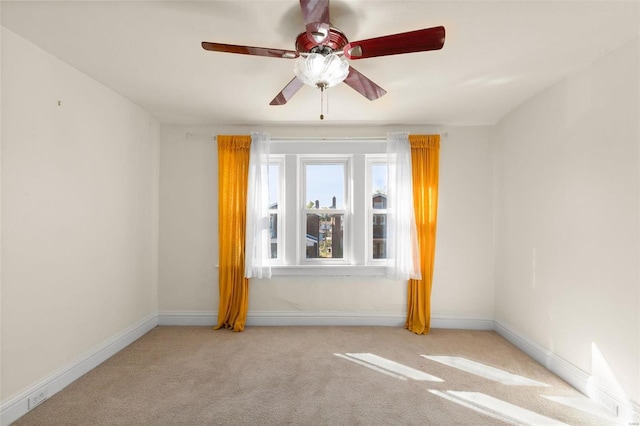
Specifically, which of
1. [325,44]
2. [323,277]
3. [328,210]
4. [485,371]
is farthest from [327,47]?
[485,371]

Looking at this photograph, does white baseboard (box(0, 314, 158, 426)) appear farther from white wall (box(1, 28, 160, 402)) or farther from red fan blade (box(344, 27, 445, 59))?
red fan blade (box(344, 27, 445, 59))

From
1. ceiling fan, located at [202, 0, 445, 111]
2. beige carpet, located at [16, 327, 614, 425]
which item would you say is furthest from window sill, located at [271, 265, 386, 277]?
ceiling fan, located at [202, 0, 445, 111]

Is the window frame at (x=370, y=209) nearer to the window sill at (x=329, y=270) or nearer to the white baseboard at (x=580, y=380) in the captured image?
the window sill at (x=329, y=270)

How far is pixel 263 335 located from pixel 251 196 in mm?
1496

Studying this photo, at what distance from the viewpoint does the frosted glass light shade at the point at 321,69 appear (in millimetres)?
1591

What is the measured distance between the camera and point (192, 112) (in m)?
3.11

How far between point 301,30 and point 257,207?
194cm

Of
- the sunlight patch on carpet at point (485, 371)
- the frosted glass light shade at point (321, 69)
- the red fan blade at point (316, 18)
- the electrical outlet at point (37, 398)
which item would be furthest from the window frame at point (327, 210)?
the electrical outlet at point (37, 398)

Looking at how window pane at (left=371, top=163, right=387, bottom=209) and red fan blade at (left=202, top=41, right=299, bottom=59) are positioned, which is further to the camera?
window pane at (left=371, top=163, right=387, bottom=209)

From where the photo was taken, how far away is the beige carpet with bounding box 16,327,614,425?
73.3 inches

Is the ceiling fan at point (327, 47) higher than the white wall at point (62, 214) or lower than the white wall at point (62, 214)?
higher

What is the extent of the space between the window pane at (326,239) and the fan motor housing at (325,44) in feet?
7.06

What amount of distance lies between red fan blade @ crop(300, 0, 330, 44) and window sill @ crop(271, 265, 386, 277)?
2.42 m

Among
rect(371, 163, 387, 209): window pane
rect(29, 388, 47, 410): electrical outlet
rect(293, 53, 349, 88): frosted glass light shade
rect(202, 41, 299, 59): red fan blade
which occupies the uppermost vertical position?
rect(202, 41, 299, 59): red fan blade
